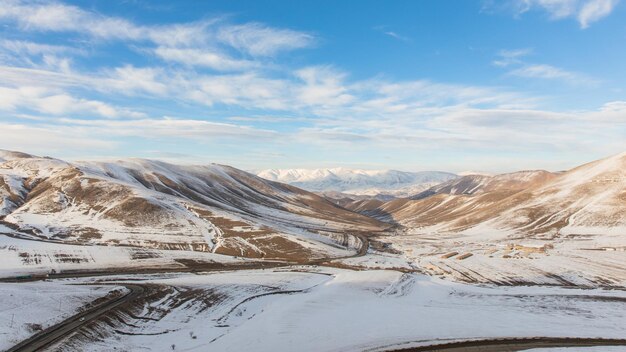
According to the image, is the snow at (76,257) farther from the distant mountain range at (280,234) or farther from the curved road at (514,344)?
the curved road at (514,344)

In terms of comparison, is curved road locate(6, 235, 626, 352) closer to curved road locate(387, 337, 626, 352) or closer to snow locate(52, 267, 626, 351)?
curved road locate(387, 337, 626, 352)

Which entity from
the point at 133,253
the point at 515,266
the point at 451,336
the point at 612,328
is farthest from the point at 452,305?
the point at 133,253

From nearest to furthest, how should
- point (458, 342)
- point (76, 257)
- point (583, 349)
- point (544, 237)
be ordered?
point (583, 349)
point (458, 342)
point (76, 257)
point (544, 237)

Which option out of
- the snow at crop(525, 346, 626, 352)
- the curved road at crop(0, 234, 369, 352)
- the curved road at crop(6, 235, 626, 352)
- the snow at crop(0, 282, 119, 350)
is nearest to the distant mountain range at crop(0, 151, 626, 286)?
the curved road at crop(0, 234, 369, 352)

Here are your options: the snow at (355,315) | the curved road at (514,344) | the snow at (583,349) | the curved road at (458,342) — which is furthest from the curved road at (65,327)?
the snow at (583,349)

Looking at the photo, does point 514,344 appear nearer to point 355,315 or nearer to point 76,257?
point 355,315

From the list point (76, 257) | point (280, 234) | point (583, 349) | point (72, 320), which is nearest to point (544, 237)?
point (280, 234)

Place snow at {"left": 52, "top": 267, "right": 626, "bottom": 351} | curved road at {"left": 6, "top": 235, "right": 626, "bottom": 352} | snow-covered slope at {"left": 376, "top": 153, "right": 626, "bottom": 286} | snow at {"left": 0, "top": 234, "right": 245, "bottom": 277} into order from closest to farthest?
curved road at {"left": 6, "top": 235, "right": 626, "bottom": 352} → snow at {"left": 52, "top": 267, "right": 626, "bottom": 351} → snow at {"left": 0, "top": 234, "right": 245, "bottom": 277} → snow-covered slope at {"left": 376, "top": 153, "right": 626, "bottom": 286}
